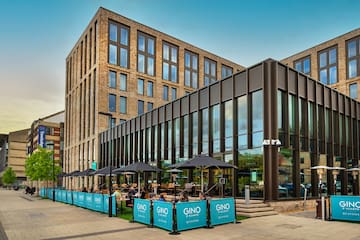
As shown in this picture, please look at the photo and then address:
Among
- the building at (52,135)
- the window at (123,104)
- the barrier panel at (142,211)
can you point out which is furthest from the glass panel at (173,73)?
the barrier panel at (142,211)

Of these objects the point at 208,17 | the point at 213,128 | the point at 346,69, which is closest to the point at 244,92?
the point at 213,128

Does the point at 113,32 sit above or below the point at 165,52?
above

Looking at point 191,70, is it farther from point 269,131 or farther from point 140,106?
point 269,131

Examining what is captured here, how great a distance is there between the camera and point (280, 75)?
2236 centimetres

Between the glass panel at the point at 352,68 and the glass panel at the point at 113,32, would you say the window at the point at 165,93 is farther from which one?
the glass panel at the point at 352,68

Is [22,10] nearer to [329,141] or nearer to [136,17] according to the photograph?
[329,141]

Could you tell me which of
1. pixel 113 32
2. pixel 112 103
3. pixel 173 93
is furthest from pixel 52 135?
pixel 113 32

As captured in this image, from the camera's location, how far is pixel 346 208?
1642 centimetres

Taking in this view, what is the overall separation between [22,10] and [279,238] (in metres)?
17.5

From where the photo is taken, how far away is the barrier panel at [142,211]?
15.4 m

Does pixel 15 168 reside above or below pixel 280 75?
below

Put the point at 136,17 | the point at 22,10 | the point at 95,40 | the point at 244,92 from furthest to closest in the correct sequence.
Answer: the point at 136,17 < the point at 95,40 < the point at 244,92 < the point at 22,10

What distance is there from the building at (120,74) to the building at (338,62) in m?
19.5

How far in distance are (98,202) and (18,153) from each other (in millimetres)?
120726
